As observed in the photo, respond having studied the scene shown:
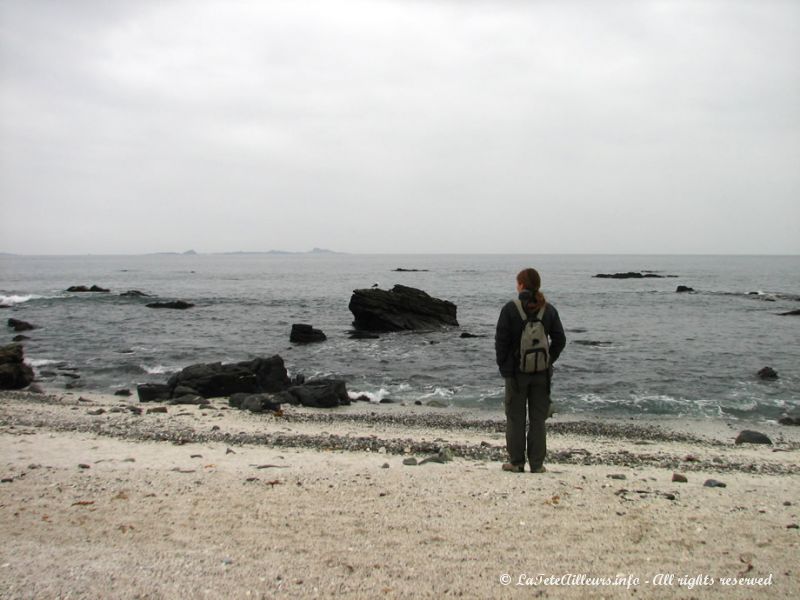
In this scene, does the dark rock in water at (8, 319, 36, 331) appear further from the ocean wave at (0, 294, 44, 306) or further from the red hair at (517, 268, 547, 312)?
the red hair at (517, 268, 547, 312)

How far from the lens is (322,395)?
16406mm

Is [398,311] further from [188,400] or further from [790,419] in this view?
[790,419]

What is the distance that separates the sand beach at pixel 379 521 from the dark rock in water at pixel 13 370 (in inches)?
366

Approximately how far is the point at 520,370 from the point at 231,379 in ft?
40.4

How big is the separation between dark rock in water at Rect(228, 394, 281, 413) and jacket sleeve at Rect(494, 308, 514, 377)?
29.6ft

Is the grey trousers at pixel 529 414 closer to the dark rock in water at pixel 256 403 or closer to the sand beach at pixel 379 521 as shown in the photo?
the sand beach at pixel 379 521

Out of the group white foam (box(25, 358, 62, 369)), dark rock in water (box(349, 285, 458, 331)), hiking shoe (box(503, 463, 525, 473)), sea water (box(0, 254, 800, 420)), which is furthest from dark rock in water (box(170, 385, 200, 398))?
dark rock in water (box(349, 285, 458, 331))

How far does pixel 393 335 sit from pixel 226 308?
70.3 feet

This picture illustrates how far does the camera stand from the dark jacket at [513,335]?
7.60m

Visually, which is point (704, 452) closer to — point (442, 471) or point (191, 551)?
point (442, 471)

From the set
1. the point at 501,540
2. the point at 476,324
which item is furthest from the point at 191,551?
the point at 476,324

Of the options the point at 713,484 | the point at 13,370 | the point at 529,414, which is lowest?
the point at 13,370

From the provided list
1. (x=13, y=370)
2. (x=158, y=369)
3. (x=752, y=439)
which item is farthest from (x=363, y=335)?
(x=752, y=439)

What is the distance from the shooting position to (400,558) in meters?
5.30
